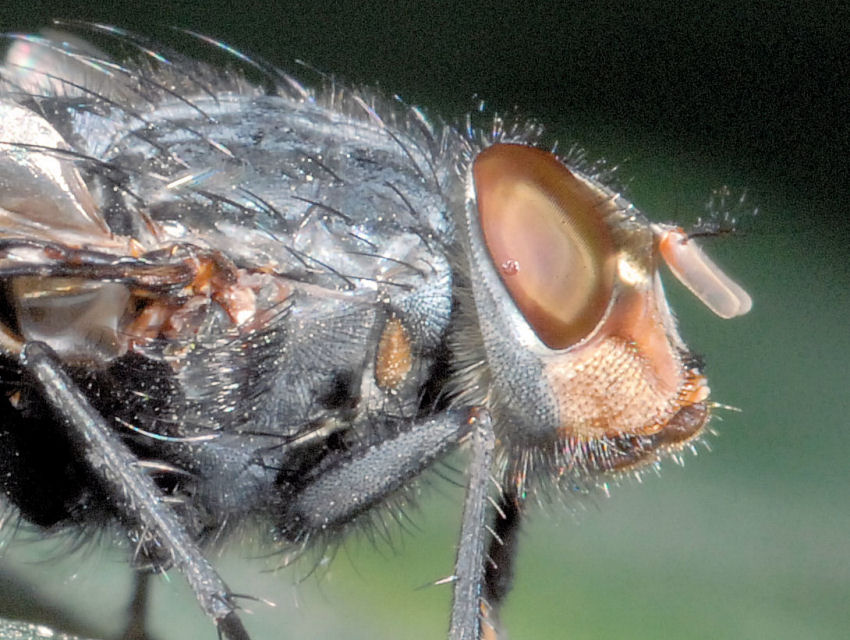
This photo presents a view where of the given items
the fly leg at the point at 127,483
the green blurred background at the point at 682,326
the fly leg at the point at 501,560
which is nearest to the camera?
the fly leg at the point at 127,483

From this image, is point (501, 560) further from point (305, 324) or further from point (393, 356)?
point (305, 324)

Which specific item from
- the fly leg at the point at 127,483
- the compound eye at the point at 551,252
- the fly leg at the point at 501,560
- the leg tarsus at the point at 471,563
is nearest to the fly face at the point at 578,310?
the compound eye at the point at 551,252

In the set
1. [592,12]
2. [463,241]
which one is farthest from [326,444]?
[592,12]

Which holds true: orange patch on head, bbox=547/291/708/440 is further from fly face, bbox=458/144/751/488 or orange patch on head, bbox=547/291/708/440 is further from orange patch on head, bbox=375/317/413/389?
orange patch on head, bbox=375/317/413/389

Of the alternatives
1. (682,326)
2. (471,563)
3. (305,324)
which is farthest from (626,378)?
(682,326)

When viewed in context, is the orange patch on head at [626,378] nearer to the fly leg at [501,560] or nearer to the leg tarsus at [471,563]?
the leg tarsus at [471,563]

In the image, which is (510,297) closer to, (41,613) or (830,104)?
(41,613)
